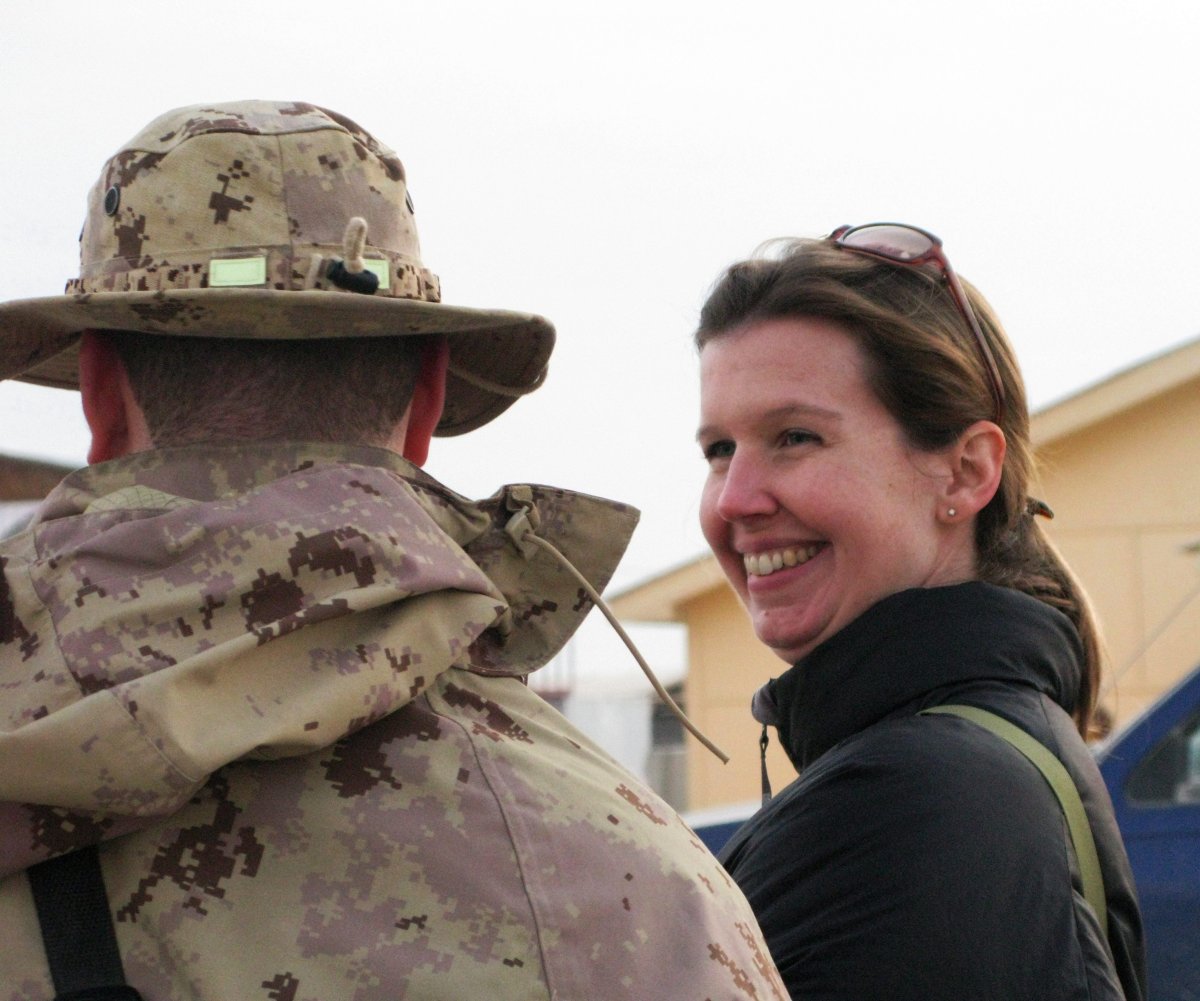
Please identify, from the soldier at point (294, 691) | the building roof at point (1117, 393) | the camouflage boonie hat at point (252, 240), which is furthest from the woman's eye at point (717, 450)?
the building roof at point (1117, 393)

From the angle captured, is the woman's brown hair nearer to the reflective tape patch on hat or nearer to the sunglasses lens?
the sunglasses lens

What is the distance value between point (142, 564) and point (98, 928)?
307mm

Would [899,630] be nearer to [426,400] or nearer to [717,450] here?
[717,450]

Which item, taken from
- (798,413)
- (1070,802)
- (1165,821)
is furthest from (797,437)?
(1165,821)

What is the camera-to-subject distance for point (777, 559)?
2.54 meters

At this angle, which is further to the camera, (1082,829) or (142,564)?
(1082,829)

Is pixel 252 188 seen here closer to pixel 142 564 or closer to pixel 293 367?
pixel 293 367

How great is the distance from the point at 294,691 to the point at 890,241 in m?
1.52

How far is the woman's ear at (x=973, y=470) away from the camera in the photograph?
2.43 meters

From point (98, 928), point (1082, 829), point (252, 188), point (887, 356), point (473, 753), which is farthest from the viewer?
point (887, 356)

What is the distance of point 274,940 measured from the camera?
1290 mm

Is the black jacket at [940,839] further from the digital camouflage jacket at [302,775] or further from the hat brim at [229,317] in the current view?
the hat brim at [229,317]

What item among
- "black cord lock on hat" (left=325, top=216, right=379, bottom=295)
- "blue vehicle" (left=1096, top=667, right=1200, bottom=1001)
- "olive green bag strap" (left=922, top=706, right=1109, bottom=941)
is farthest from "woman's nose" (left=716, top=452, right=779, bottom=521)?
"blue vehicle" (left=1096, top=667, right=1200, bottom=1001)

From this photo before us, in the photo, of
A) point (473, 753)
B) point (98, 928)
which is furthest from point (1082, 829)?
point (98, 928)
